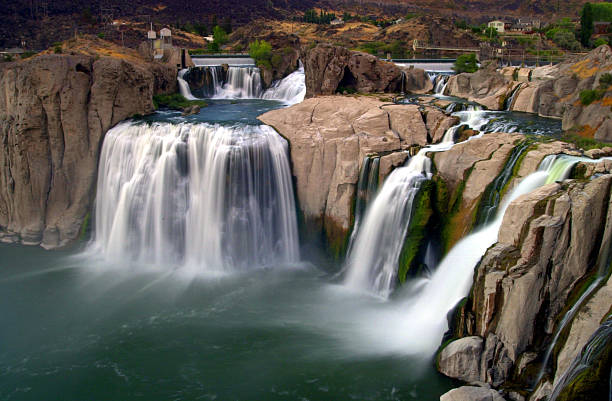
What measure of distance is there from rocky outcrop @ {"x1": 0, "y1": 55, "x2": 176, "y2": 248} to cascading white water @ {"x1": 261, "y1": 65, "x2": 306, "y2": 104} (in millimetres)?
14532

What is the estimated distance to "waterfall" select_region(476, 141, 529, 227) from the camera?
17.1 meters

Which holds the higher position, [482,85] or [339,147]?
[482,85]

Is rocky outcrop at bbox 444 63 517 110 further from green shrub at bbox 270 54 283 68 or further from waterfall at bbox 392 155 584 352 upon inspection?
green shrub at bbox 270 54 283 68

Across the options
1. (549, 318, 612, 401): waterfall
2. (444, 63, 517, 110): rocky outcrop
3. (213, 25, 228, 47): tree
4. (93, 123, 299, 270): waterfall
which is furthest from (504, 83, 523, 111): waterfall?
(213, 25, 228, 47): tree

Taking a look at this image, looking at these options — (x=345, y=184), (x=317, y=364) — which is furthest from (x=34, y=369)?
(x=345, y=184)

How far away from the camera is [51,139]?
26.0m

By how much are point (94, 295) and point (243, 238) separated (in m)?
6.08

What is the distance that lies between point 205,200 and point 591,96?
53.2ft

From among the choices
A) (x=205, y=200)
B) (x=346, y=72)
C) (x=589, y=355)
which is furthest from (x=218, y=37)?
(x=589, y=355)

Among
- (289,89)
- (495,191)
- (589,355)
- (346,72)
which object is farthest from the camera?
(289,89)

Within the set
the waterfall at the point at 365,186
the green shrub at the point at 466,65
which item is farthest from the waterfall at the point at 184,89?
the waterfall at the point at 365,186

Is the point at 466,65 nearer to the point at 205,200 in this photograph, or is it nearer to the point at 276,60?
the point at 276,60

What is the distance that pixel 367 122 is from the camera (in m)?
23.1

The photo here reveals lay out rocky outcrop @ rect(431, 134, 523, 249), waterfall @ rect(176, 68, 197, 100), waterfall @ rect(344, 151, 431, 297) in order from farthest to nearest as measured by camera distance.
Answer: waterfall @ rect(176, 68, 197, 100) → waterfall @ rect(344, 151, 431, 297) → rocky outcrop @ rect(431, 134, 523, 249)
